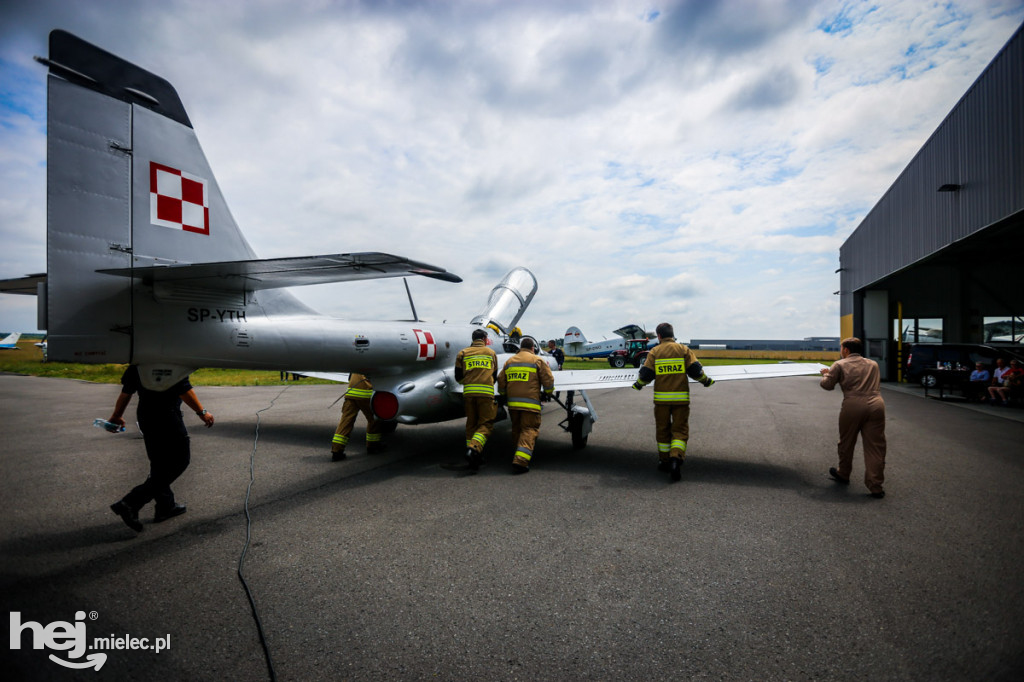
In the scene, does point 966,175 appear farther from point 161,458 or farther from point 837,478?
point 161,458

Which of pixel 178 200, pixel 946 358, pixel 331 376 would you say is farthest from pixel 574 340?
pixel 178 200

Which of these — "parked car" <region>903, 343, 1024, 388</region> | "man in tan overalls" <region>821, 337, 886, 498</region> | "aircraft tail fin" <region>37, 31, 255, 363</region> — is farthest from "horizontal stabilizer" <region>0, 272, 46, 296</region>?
"parked car" <region>903, 343, 1024, 388</region>

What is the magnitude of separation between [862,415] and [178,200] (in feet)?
21.8

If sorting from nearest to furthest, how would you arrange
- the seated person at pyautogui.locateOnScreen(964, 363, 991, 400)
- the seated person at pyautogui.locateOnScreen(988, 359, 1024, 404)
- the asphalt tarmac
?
the asphalt tarmac → the seated person at pyautogui.locateOnScreen(988, 359, 1024, 404) → the seated person at pyautogui.locateOnScreen(964, 363, 991, 400)

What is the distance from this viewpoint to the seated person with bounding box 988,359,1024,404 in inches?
441

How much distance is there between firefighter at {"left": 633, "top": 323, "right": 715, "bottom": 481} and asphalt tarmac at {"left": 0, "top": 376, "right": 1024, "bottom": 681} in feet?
1.29

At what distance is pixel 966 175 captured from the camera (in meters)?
10.2

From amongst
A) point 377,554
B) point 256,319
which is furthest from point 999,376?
point 256,319

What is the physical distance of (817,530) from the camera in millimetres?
3529

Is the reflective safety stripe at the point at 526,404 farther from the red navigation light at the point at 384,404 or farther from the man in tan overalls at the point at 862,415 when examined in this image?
the man in tan overalls at the point at 862,415

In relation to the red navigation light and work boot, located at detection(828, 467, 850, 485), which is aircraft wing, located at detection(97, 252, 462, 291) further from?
work boot, located at detection(828, 467, 850, 485)

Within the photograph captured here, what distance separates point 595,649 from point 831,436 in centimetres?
729

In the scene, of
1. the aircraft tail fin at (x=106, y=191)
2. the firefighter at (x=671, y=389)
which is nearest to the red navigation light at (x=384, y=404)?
the aircraft tail fin at (x=106, y=191)

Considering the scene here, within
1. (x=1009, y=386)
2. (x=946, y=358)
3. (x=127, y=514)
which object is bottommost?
(x=127, y=514)
